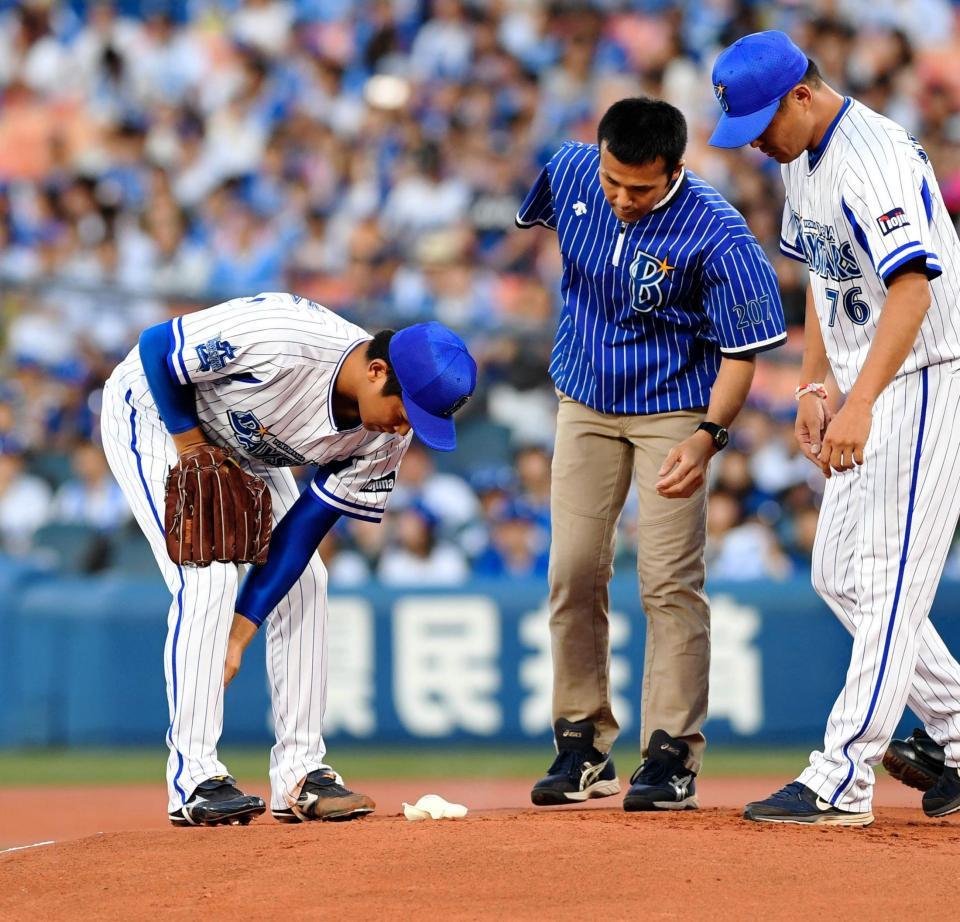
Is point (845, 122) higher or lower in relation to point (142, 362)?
higher

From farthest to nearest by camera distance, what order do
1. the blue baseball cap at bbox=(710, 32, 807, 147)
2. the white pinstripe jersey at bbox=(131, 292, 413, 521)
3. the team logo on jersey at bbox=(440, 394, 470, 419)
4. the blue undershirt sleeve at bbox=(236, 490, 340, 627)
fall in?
the blue undershirt sleeve at bbox=(236, 490, 340, 627), the white pinstripe jersey at bbox=(131, 292, 413, 521), the team logo on jersey at bbox=(440, 394, 470, 419), the blue baseball cap at bbox=(710, 32, 807, 147)

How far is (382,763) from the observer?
888cm

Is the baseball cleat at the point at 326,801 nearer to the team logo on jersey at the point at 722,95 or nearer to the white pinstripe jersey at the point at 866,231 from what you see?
the white pinstripe jersey at the point at 866,231

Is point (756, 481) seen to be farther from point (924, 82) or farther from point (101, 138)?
point (101, 138)

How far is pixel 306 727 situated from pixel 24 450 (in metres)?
6.11

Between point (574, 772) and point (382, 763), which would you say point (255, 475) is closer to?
point (574, 772)

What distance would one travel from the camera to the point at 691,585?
4883mm

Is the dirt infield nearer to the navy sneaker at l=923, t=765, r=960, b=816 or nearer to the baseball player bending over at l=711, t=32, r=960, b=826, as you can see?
the navy sneaker at l=923, t=765, r=960, b=816

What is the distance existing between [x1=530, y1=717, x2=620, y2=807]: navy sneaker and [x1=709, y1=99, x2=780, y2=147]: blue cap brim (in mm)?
1921

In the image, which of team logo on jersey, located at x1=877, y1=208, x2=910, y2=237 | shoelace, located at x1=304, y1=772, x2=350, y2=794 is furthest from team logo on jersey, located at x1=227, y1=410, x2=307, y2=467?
team logo on jersey, located at x1=877, y1=208, x2=910, y2=237

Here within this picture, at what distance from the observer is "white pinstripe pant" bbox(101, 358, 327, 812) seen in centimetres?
457

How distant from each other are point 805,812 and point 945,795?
60 centimetres

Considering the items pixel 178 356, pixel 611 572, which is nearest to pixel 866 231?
pixel 611 572

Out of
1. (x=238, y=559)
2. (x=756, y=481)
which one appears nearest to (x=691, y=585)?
(x=238, y=559)
